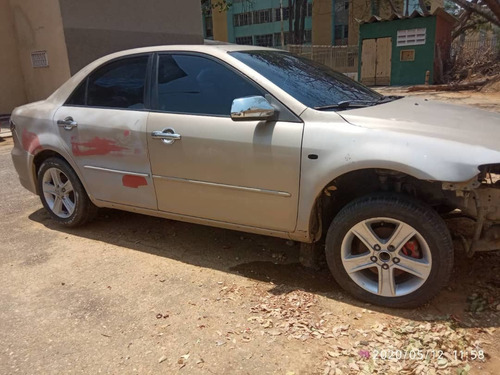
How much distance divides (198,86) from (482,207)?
2195mm

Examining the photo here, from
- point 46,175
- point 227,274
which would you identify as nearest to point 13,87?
point 46,175

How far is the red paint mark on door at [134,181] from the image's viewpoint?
144 inches

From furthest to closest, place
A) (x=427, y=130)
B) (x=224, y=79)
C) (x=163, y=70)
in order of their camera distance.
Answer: (x=163, y=70) < (x=224, y=79) < (x=427, y=130)

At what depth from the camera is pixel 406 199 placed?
2.72m

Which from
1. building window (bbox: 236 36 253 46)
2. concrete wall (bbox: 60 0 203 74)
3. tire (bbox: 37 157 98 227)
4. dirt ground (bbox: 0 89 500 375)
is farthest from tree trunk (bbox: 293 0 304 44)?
dirt ground (bbox: 0 89 500 375)

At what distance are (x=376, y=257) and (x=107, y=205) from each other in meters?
2.49

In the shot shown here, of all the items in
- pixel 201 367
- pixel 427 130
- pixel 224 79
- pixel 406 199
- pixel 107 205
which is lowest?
pixel 201 367

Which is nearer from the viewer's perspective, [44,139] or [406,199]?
[406,199]

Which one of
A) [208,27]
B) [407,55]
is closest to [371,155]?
[407,55]

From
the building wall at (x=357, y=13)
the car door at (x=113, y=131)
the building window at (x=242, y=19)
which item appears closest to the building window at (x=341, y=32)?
the building wall at (x=357, y=13)

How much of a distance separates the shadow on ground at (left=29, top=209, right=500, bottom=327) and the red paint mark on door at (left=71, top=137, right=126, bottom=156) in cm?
87

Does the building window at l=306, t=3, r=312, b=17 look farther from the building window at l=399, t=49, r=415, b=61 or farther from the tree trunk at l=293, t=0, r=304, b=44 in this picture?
the building window at l=399, t=49, r=415, b=61

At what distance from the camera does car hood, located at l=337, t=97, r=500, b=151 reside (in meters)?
2.66

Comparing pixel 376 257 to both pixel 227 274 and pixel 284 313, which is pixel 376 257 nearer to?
pixel 284 313
